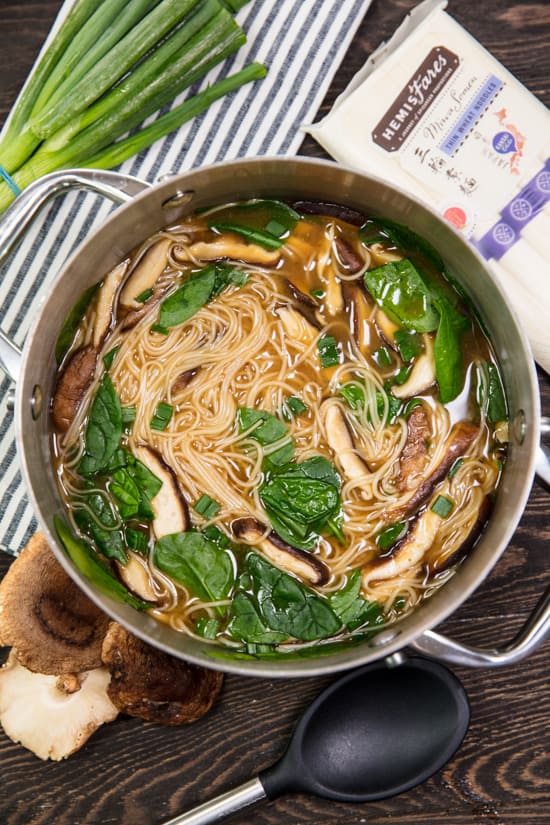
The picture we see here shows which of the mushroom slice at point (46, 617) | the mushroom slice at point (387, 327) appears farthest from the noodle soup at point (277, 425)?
the mushroom slice at point (46, 617)

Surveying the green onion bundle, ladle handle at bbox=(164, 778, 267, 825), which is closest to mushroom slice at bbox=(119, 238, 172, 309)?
the green onion bundle

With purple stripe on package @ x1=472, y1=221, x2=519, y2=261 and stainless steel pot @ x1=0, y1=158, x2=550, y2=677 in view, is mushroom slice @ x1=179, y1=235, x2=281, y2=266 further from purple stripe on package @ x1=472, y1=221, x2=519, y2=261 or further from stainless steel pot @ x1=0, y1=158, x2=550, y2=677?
purple stripe on package @ x1=472, y1=221, x2=519, y2=261

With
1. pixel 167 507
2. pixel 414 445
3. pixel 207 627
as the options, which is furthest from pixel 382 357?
pixel 207 627

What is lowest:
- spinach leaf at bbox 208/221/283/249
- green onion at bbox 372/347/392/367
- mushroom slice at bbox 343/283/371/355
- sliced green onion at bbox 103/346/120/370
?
sliced green onion at bbox 103/346/120/370

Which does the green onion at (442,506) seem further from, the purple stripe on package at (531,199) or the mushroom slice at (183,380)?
the purple stripe on package at (531,199)

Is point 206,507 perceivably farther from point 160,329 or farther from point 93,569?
point 160,329

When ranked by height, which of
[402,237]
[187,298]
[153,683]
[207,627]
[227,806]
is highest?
[402,237]
